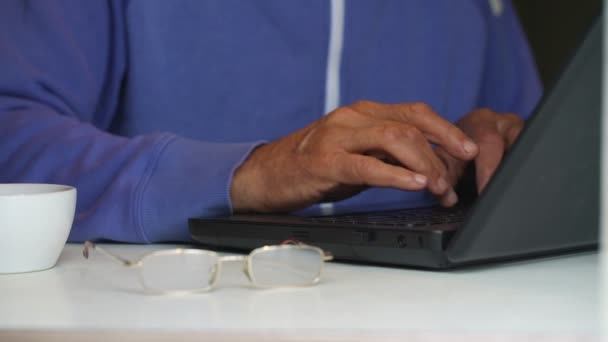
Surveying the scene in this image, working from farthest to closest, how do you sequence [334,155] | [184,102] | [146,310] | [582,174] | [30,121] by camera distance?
[184,102] → [30,121] → [334,155] → [582,174] → [146,310]

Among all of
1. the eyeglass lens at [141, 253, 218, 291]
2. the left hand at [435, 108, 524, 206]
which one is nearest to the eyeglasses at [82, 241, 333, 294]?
the eyeglass lens at [141, 253, 218, 291]

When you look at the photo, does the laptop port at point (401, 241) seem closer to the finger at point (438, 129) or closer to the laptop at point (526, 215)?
the laptop at point (526, 215)

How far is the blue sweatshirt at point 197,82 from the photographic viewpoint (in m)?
0.92

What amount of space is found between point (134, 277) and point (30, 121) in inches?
16.4

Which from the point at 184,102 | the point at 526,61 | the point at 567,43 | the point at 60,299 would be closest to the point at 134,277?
the point at 60,299

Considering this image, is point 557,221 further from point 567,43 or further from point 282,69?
point 567,43

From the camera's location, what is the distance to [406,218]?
2.57 ft

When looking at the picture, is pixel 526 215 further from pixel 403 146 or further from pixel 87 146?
pixel 87 146

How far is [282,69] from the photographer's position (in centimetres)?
140

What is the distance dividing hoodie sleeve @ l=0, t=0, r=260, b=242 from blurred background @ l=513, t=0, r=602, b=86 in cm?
195

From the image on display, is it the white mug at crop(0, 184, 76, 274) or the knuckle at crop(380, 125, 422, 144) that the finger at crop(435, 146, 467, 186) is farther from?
the white mug at crop(0, 184, 76, 274)

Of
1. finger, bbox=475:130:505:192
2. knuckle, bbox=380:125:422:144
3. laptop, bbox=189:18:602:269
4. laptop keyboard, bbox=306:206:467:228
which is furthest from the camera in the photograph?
finger, bbox=475:130:505:192

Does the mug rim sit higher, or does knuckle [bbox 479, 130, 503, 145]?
the mug rim

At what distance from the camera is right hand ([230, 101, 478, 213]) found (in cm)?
85
